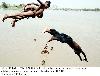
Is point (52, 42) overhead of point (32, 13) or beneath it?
beneath

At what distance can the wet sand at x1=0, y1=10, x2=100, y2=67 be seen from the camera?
78.0 inches

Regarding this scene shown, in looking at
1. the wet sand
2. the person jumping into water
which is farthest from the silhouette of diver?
the person jumping into water

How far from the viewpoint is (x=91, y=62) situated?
201 cm

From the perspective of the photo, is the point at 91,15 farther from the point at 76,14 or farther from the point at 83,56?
the point at 83,56

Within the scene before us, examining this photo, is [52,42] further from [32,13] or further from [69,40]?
[32,13]

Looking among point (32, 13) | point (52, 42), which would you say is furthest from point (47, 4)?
point (52, 42)

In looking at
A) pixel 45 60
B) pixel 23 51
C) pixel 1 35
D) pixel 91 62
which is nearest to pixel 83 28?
pixel 91 62

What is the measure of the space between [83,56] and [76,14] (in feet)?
1.21

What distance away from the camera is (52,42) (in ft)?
6.59

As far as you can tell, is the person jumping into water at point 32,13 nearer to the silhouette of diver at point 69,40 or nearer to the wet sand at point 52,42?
the wet sand at point 52,42

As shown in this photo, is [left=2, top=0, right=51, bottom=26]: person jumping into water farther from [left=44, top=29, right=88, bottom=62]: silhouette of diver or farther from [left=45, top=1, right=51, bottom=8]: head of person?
[left=44, top=29, right=88, bottom=62]: silhouette of diver

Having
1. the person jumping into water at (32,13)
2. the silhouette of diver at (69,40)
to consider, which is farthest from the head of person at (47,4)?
the silhouette of diver at (69,40)

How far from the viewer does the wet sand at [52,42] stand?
6.50 ft

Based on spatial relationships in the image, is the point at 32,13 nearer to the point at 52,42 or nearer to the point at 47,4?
the point at 47,4
